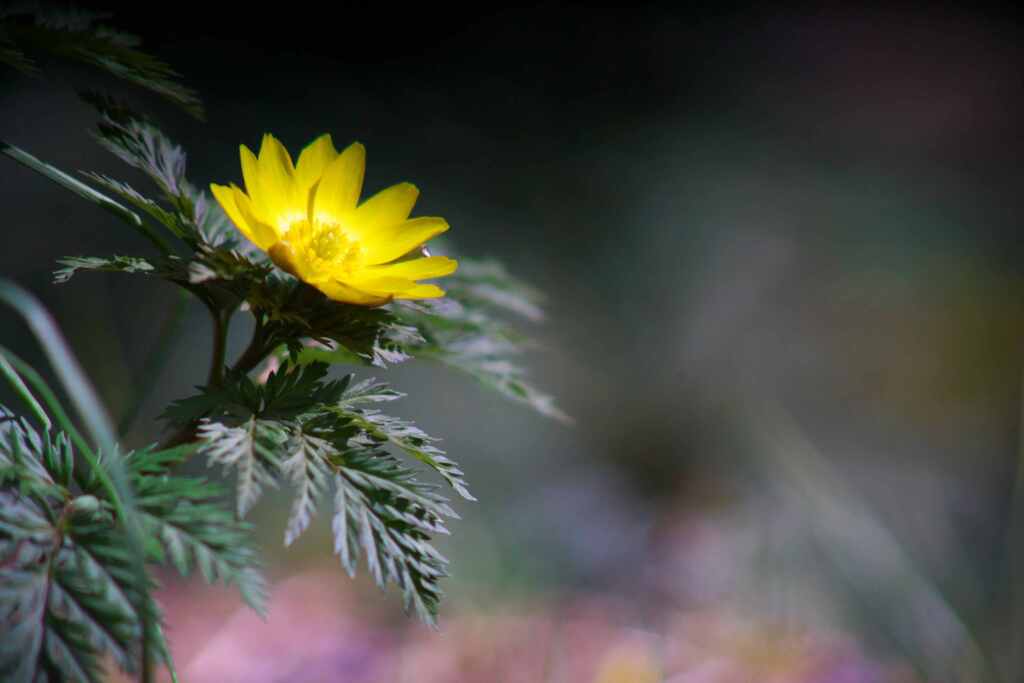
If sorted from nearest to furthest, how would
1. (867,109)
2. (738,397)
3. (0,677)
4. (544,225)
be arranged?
(0,677), (738,397), (544,225), (867,109)

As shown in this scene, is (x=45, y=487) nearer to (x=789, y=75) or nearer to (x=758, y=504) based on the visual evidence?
(x=758, y=504)

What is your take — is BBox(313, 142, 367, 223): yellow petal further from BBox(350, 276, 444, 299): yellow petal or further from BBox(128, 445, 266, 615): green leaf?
BBox(128, 445, 266, 615): green leaf

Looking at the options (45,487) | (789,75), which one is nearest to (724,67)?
(789,75)

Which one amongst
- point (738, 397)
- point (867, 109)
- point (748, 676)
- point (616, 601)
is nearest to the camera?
point (748, 676)

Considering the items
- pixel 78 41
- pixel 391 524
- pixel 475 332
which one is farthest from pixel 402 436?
pixel 78 41

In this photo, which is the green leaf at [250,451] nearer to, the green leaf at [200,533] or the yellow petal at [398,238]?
the green leaf at [200,533]

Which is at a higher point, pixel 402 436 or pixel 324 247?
pixel 324 247

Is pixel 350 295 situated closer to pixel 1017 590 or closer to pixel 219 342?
pixel 219 342
